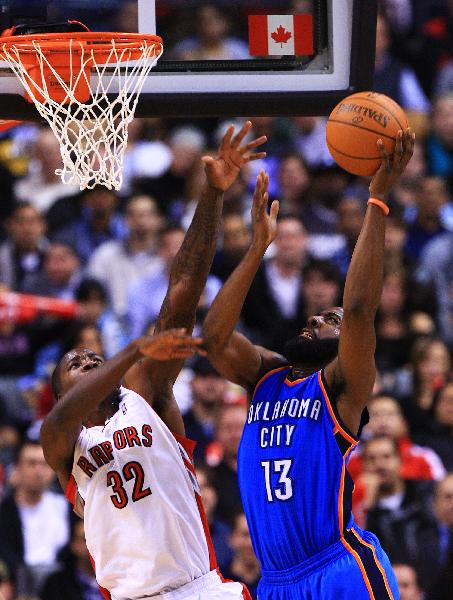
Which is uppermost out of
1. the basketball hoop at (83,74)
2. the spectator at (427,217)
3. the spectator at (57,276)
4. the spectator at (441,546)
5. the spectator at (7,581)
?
the basketball hoop at (83,74)

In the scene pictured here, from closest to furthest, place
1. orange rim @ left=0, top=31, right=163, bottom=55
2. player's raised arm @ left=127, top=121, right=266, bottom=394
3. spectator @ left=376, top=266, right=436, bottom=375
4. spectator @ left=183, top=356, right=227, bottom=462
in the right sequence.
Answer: player's raised arm @ left=127, top=121, right=266, bottom=394 → orange rim @ left=0, top=31, right=163, bottom=55 → spectator @ left=183, top=356, right=227, bottom=462 → spectator @ left=376, top=266, right=436, bottom=375

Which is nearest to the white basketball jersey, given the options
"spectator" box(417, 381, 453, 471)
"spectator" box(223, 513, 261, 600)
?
"spectator" box(223, 513, 261, 600)

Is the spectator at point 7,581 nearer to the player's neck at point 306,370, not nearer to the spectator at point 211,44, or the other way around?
the player's neck at point 306,370

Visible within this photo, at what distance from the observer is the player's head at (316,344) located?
211 inches

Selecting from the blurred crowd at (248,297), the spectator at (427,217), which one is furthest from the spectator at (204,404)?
the spectator at (427,217)

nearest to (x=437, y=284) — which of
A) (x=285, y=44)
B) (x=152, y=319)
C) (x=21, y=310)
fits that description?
(x=152, y=319)

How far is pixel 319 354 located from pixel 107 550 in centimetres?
118

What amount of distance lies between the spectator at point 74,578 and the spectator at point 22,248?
2.24m

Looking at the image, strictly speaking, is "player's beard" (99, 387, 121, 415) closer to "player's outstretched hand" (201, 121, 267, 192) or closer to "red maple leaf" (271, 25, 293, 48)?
"player's outstretched hand" (201, 121, 267, 192)

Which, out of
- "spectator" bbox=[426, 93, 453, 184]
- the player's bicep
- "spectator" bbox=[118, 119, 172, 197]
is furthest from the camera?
"spectator" bbox=[426, 93, 453, 184]

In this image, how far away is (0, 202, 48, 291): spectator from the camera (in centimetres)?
941

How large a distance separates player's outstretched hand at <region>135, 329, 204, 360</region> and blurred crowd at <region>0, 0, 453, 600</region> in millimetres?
3487

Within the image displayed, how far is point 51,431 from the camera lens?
16.3 ft

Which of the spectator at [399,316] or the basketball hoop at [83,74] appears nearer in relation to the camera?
the basketball hoop at [83,74]
